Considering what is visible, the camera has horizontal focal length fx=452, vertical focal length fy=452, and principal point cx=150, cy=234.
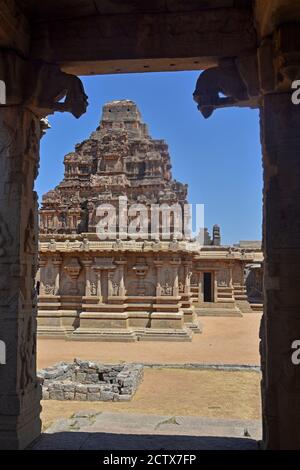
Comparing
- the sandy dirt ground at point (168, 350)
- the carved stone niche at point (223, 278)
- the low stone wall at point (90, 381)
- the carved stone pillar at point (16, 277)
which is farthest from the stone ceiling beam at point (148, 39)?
the carved stone niche at point (223, 278)

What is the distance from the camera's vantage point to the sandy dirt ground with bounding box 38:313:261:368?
50.3 ft

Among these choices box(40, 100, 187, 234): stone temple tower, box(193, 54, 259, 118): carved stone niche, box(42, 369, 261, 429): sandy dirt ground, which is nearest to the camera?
box(193, 54, 259, 118): carved stone niche

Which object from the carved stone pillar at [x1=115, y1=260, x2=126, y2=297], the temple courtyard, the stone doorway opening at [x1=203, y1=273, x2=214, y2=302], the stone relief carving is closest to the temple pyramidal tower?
the carved stone pillar at [x1=115, y1=260, x2=126, y2=297]

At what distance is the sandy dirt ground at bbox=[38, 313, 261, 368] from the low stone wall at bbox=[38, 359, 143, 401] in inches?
82.0

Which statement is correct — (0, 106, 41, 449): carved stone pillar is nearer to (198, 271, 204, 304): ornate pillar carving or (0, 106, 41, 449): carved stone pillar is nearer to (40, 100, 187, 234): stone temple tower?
(40, 100, 187, 234): stone temple tower

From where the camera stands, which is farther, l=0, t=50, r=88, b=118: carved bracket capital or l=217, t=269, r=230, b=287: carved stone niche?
l=217, t=269, r=230, b=287: carved stone niche

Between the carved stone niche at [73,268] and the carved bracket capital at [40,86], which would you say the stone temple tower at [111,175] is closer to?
the carved stone niche at [73,268]

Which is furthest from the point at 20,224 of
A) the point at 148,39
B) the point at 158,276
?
the point at 158,276

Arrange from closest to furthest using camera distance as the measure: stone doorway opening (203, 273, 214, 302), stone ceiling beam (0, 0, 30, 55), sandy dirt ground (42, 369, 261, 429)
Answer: stone ceiling beam (0, 0, 30, 55) < sandy dirt ground (42, 369, 261, 429) < stone doorway opening (203, 273, 214, 302)

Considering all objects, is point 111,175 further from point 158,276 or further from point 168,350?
point 168,350

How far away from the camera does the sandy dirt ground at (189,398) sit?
370 inches

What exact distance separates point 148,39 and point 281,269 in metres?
2.61

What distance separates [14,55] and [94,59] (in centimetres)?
79

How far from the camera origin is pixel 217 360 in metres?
15.3
